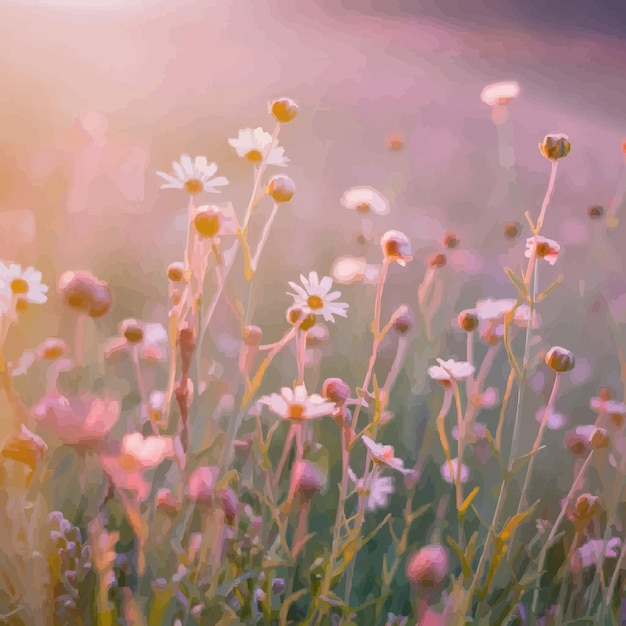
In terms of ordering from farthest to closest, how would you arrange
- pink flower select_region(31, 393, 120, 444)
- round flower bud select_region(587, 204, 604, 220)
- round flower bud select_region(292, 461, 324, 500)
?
round flower bud select_region(587, 204, 604, 220)
round flower bud select_region(292, 461, 324, 500)
pink flower select_region(31, 393, 120, 444)

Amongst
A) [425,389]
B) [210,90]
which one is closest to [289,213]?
[210,90]

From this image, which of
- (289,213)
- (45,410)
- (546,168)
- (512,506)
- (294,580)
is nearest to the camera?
(45,410)

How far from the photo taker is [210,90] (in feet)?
2.97

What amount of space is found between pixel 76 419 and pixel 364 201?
1.77 feet

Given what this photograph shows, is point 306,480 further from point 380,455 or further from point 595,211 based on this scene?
point 595,211

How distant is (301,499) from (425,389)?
31cm

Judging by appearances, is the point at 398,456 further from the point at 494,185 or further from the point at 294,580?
the point at 494,185

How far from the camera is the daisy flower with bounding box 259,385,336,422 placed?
678 mm

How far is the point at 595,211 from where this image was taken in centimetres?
102

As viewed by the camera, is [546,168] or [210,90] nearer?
[210,90]

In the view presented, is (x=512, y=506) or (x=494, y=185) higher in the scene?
(x=494, y=185)

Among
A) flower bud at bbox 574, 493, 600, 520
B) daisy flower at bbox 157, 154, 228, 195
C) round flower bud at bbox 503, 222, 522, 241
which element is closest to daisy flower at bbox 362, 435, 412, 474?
flower bud at bbox 574, 493, 600, 520

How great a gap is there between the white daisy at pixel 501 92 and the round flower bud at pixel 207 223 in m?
0.57

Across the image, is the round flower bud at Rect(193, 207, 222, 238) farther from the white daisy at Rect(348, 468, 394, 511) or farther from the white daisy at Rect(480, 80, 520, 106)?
the white daisy at Rect(480, 80, 520, 106)
